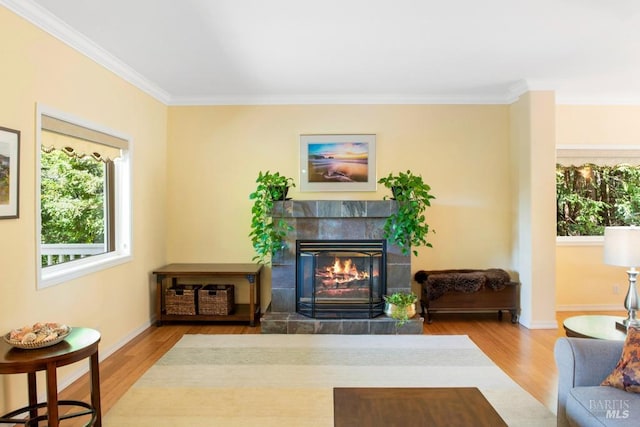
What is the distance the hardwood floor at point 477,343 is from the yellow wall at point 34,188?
20cm

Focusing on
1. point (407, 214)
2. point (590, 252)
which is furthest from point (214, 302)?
point (590, 252)

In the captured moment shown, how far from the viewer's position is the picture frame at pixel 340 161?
4789mm

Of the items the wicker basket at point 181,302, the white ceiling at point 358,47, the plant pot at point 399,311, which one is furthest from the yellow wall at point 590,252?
the wicker basket at point 181,302

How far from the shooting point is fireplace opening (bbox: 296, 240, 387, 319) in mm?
4293

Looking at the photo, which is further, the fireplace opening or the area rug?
the fireplace opening

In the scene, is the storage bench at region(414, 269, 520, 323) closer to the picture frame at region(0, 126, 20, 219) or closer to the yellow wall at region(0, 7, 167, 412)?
the yellow wall at region(0, 7, 167, 412)

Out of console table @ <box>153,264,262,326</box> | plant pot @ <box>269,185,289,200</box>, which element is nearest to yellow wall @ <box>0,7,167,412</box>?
console table @ <box>153,264,262,326</box>

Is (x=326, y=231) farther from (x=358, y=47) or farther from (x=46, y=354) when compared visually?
(x=46, y=354)

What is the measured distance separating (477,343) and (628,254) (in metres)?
1.63

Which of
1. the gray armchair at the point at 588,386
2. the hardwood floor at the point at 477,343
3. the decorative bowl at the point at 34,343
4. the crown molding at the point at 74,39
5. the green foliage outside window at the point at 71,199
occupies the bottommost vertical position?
the hardwood floor at the point at 477,343

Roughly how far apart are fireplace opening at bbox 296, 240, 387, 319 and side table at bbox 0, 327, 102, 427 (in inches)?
89.3

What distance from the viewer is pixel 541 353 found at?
3.58 m

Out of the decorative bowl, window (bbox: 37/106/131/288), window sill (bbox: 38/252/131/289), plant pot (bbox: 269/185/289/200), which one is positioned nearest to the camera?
the decorative bowl

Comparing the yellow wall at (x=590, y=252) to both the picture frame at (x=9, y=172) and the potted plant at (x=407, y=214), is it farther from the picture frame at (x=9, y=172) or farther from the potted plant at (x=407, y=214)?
the picture frame at (x=9, y=172)
